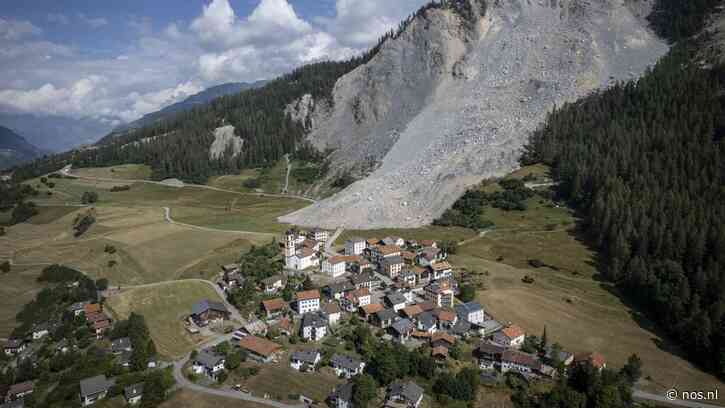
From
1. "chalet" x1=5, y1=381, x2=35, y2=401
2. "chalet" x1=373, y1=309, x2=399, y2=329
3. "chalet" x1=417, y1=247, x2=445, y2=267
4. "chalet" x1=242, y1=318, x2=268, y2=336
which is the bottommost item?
"chalet" x1=5, y1=381, x2=35, y2=401

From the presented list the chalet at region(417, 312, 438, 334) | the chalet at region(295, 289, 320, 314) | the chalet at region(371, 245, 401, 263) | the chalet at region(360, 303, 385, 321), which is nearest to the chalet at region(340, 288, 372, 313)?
the chalet at region(360, 303, 385, 321)

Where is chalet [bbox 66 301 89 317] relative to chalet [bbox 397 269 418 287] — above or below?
below

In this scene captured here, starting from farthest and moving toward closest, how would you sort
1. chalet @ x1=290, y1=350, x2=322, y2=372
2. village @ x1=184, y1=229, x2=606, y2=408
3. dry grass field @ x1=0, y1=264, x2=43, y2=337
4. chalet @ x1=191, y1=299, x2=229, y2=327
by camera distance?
dry grass field @ x1=0, y1=264, x2=43, y2=337
chalet @ x1=191, y1=299, x2=229, y2=327
chalet @ x1=290, y1=350, x2=322, y2=372
village @ x1=184, y1=229, x2=606, y2=408

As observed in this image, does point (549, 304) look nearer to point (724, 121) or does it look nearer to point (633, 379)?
point (633, 379)

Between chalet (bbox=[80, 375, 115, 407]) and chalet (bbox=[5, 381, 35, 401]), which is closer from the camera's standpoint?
chalet (bbox=[80, 375, 115, 407])

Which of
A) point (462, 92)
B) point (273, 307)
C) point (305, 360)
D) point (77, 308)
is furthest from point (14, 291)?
point (462, 92)

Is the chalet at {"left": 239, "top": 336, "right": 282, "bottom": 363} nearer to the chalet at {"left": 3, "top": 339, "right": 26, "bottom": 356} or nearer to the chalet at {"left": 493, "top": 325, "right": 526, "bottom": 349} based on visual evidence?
the chalet at {"left": 493, "top": 325, "right": 526, "bottom": 349}

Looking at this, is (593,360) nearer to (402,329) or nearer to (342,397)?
(402,329)
